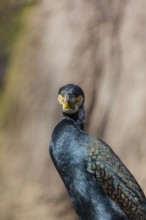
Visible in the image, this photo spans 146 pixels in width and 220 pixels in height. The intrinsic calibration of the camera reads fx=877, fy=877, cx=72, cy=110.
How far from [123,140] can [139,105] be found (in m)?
0.24

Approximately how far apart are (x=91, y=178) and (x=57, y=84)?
213 centimetres

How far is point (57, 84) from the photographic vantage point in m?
5.46

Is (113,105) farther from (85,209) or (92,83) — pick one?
(85,209)

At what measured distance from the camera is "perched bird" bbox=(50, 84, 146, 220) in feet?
11.1

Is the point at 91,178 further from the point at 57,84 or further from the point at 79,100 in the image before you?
the point at 57,84

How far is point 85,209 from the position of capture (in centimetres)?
340

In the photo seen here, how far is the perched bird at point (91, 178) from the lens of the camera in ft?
11.1

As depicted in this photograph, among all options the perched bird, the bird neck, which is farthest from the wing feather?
the bird neck

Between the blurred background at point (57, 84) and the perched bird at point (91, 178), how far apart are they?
77.2 inches

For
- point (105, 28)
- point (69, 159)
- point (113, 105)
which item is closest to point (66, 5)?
point (105, 28)

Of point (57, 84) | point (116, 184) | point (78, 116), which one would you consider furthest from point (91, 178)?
point (57, 84)

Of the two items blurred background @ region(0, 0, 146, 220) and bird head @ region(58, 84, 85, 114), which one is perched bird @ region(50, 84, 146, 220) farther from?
blurred background @ region(0, 0, 146, 220)

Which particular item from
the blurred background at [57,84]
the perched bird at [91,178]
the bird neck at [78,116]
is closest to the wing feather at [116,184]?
the perched bird at [91,178]

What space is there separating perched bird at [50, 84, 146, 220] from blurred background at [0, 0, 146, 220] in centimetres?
196
